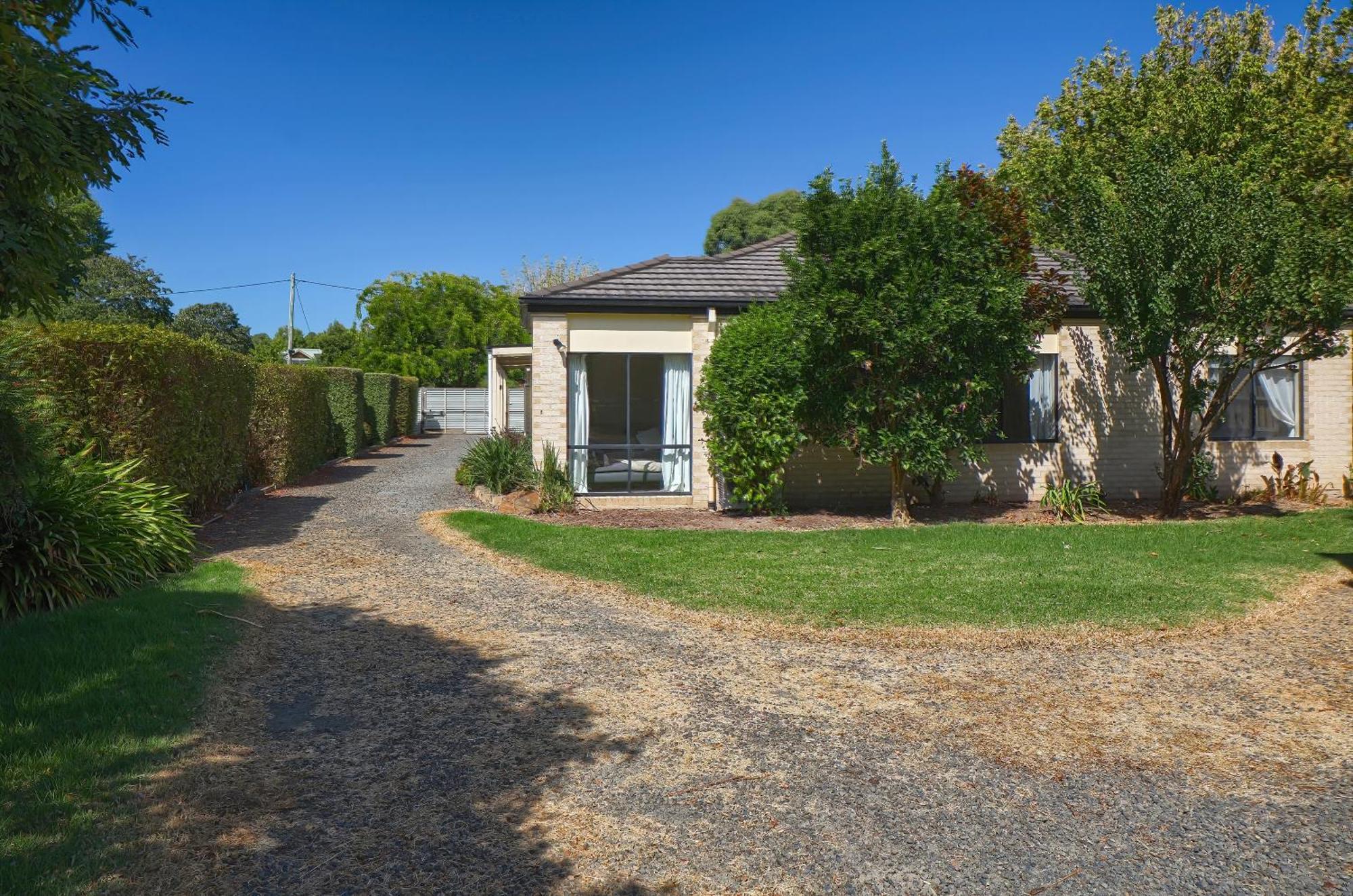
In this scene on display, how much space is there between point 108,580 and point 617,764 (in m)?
5.55

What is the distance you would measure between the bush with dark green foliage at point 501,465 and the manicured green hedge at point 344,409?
28.3 feet

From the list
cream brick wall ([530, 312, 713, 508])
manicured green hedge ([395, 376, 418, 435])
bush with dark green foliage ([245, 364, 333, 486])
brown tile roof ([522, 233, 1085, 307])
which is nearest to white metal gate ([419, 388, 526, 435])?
manicured green hedge ([395, 376, 418, 435])

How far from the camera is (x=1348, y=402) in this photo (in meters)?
16.1

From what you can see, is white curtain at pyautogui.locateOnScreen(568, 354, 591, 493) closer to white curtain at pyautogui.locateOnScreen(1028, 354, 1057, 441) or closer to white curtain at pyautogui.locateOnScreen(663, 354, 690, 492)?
white curtain at pyautogui.locateOnScreen(663, 354, 690, 492)

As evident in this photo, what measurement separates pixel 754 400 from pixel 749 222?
107 ft

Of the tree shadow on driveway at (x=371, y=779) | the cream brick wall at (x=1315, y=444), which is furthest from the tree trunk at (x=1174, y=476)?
the tree shadow on driveway at (x=371, y=779)

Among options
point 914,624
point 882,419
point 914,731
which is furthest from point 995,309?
point 914,731

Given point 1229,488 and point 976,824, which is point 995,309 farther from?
point 976,824

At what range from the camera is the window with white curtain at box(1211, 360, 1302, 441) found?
52.9ft

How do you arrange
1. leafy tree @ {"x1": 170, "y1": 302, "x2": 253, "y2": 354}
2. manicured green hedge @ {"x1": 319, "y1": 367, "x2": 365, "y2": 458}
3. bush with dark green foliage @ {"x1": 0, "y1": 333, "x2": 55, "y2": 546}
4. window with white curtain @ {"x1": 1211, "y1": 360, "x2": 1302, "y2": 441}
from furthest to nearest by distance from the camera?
leafy tree @ {"x1": 170, "y1": 302, "x2": 253, "y2": 354} < manicured green hedge @ {"x1": 319, "y1": 367, "x2": 365, "y2": 458} < window with white curtain @ {"x1": 1211, "y1": 360, "x2": 1302, "y2": 441} < bush with dark green foliage @ {"x1": 0, "y1": 333, "x2": 55, "y2": 546}

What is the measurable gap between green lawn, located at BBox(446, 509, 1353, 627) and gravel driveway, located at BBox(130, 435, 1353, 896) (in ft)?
2.24

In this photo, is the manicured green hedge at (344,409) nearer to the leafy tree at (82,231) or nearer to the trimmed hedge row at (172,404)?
the trimmed hedge row at (172,404)

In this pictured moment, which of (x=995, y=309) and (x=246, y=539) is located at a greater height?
(x=995, y=309)

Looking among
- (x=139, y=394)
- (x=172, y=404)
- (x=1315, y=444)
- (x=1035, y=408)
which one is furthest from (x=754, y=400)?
(x=1315, y=444)
